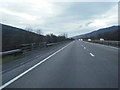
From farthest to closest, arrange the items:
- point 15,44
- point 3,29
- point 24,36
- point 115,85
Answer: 1. point 24,36
2. point 15,44
3. point 3,29
4. point 115,85

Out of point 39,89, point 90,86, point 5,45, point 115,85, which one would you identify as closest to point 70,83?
point 90,86

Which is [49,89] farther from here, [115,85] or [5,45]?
[5,45]

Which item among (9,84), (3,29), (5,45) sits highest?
(3,29)

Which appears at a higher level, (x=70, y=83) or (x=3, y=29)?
(x=3, y=29)

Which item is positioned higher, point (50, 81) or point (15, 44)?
point (15, 44)

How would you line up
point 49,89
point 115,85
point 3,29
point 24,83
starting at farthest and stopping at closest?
point 3,29
point 24,83
point 115,85
point 49,89

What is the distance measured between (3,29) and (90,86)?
11.3 meters

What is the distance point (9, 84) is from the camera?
19.7ft

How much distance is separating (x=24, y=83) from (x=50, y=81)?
3.27ft

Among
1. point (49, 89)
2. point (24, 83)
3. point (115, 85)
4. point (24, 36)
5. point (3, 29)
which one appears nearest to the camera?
point (49, 89)

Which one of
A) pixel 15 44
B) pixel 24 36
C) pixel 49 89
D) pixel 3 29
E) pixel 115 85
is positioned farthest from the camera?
pixel 24 36

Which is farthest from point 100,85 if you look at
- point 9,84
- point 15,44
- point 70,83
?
point 15,44

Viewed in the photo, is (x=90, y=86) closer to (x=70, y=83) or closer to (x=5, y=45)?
(x=70, y=83)

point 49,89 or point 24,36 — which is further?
point 24,36
